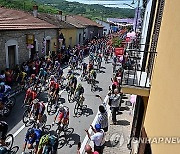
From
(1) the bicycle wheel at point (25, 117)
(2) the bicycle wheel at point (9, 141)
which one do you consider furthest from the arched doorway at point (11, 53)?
(2) the bicycle wheel at point (9, 141)

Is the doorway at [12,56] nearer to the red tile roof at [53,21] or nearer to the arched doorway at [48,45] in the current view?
the arched doorway at [48,45]

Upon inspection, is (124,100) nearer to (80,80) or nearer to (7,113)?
(80,80)

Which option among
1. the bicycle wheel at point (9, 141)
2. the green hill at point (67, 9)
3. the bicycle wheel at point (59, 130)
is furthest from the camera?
the green hill at point (67, 9)

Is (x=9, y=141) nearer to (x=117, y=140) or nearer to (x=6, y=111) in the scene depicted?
(x=6, y=111)

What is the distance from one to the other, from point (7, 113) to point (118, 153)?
222 inches

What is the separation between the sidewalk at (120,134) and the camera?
956cm

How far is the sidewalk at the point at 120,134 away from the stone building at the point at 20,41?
899 centimetres

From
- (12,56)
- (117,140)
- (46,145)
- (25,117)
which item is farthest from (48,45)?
(46,145)

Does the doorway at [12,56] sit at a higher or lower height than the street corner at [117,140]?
higher

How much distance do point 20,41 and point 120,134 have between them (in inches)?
461

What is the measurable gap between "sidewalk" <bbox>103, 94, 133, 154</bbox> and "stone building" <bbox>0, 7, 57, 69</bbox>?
899 cm

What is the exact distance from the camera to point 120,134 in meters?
10.7

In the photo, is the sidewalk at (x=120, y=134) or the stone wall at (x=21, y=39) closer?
the sidewalk at (x=120, y=134)

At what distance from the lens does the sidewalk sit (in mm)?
9562
